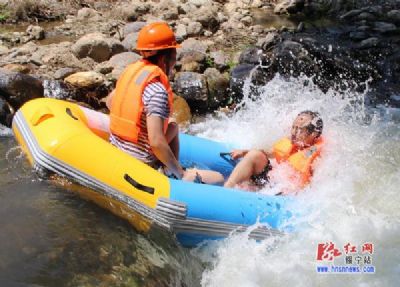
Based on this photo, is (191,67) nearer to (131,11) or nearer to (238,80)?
(238,80)

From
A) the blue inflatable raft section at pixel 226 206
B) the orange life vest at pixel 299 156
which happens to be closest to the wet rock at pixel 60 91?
the orange life vest at pixel 299 156

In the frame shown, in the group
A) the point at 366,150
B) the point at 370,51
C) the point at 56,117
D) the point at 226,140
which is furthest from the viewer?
the point at 370,51

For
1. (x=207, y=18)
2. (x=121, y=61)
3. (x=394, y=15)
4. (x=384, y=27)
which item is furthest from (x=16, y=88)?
(x=394, y=15)

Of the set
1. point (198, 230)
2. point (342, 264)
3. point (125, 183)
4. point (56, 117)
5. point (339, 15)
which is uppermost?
point (339, 15)

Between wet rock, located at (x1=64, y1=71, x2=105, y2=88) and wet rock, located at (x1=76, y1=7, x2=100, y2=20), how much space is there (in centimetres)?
335

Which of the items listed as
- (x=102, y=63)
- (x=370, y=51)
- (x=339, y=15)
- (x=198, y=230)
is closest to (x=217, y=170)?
(x=198, y=230)

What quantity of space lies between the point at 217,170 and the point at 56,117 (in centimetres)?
154

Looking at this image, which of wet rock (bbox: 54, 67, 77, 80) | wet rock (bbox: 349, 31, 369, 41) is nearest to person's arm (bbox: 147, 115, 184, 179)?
wet rock (bbox: 54, 67, 77, 80)

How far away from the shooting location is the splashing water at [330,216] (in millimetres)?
3635

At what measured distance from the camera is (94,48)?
25.6ft

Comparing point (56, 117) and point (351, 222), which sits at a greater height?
point (56, 117)

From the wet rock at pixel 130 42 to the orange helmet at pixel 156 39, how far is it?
4.40 metres

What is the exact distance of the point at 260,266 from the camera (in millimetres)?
Answer: 3670

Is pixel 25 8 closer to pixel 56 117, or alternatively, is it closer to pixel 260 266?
pixel 56 117
